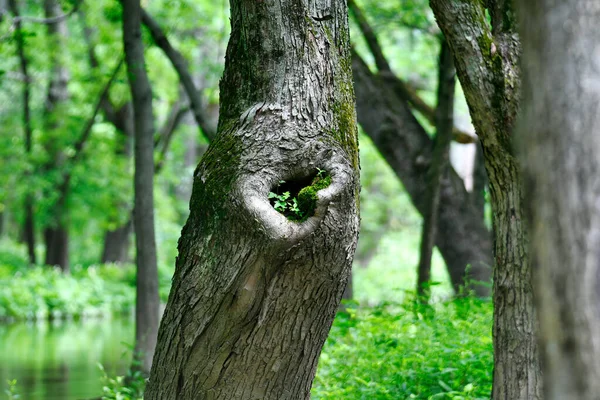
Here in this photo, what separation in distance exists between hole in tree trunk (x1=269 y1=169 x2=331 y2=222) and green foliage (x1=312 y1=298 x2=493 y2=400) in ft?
5.53

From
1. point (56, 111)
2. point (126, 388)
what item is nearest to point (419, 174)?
point (126, 388)

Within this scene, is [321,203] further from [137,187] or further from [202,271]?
[137,187]

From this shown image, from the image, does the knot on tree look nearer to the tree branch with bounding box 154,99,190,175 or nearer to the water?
the water

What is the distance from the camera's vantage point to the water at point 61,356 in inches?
393

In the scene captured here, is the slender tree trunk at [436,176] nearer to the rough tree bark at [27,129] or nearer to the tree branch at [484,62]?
the tree branch at [484,62]

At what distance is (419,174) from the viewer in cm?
957

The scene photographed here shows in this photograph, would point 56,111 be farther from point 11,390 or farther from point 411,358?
point 411,358

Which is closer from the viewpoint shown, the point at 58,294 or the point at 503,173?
the point at 503,173

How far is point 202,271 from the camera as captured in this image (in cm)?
378

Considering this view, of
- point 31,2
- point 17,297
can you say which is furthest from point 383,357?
point 31,2

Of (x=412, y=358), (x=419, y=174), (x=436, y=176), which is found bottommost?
(x=412, y=358)

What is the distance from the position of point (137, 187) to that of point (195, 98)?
2.24 metres

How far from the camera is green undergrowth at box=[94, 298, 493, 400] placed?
16.9ft

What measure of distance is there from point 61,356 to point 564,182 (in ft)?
41.6
